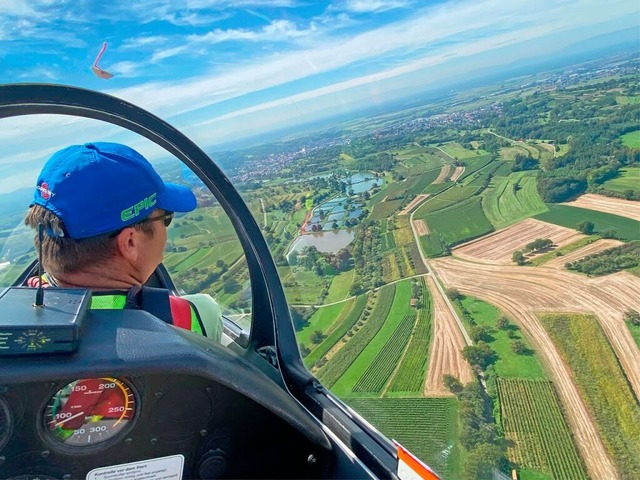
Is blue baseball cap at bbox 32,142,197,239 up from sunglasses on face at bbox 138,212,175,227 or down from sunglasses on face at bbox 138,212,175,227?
up

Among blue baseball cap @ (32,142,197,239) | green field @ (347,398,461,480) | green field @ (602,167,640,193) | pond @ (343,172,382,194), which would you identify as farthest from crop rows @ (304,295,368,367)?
green field @ (602,167,640,193)

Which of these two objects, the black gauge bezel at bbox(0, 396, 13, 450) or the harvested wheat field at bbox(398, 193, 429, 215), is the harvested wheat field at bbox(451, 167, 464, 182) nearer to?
the harvested wheat field at bbox(398, 193, 429, 215)

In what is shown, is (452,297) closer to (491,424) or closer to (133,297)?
(491,424)

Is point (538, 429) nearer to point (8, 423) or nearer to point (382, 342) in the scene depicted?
point (382, 342)

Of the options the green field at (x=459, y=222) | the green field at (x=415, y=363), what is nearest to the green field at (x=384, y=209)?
the green field at (x=459, y=222)

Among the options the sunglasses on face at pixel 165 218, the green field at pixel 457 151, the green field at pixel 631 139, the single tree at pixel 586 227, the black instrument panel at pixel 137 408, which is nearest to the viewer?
the black instrument panel at pixel 137 408

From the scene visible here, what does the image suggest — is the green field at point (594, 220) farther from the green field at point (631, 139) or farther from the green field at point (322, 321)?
the green field at point (322, 321)
